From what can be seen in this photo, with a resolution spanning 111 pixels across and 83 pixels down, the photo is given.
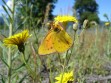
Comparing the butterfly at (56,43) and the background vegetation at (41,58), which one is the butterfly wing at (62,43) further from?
the background vegetation at (41,58)

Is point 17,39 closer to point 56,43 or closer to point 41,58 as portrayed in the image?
point 56,43

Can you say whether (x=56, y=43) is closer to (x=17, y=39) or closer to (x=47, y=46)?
(x=47, y=46)

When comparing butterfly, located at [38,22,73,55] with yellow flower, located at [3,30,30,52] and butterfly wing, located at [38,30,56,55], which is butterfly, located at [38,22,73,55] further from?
yellow flower, located at [3,30,30,52]

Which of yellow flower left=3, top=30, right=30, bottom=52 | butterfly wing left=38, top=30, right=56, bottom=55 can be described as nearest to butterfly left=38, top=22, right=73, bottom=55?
butterfly wing left=38, top=30, right=56, bottom=55

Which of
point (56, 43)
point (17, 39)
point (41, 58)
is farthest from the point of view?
point (41, 58)

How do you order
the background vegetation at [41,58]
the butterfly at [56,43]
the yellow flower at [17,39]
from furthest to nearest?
the background vegetation at [41,58] → the yellow flower at [17,39] → the butterfly at [56,43]

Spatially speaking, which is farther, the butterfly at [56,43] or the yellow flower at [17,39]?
the yellow flower at [17,39]

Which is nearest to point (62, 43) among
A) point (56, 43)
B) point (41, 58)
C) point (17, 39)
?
point (56, 43)

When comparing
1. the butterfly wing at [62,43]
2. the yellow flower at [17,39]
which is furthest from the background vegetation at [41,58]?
the butterfly wing at [62,43]

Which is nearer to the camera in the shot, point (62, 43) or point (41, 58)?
point (62, 43)

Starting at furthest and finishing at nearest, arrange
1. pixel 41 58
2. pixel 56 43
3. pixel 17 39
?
1. pixel 41 58
2. pixel 17 39
3. pixel 56 43

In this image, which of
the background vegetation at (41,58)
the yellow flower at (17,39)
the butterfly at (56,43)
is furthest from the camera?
the background vegetation at (41,58)

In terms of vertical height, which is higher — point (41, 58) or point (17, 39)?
point (17, 39)
